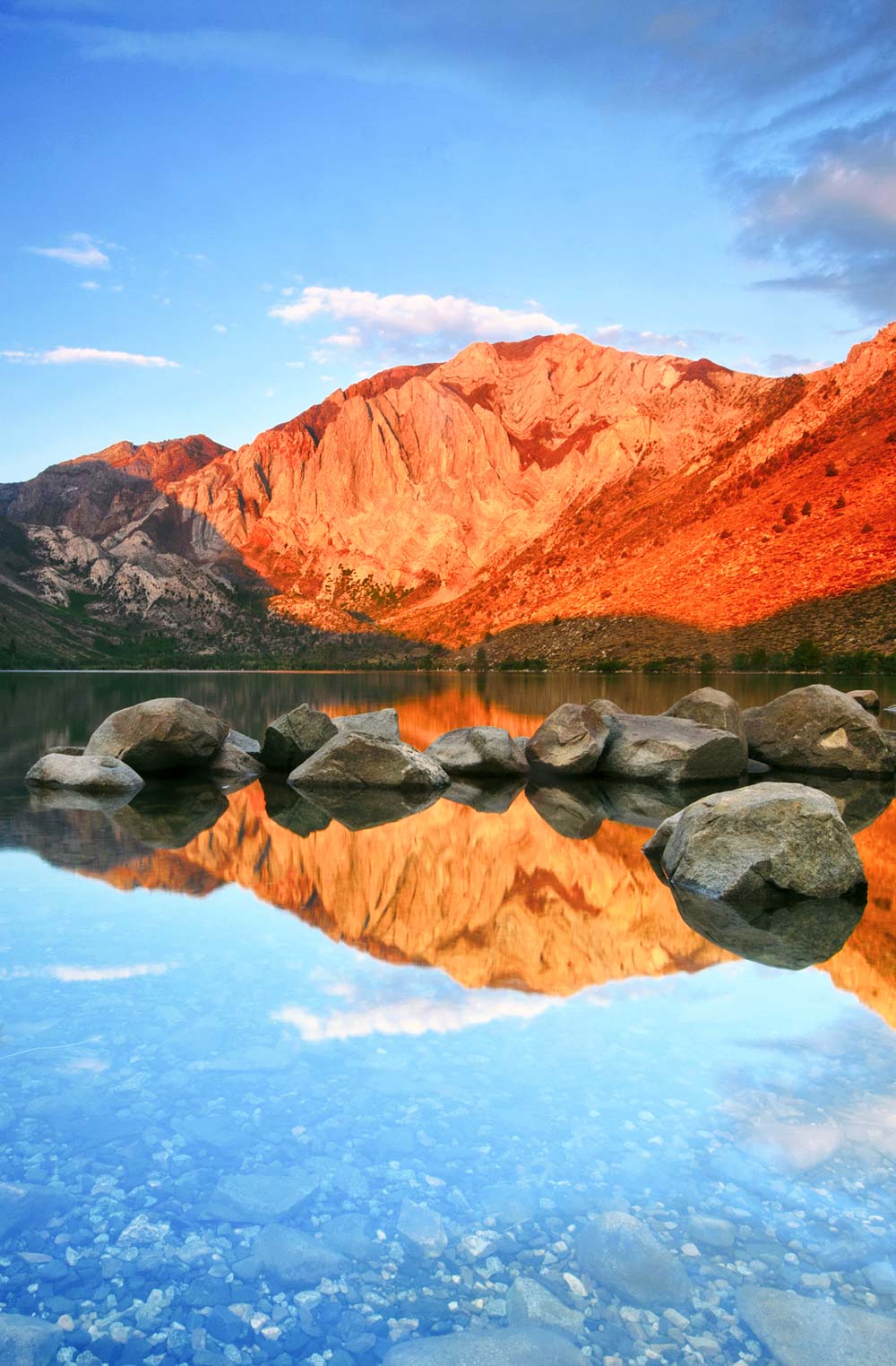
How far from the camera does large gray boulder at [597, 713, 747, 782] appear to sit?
21953mm

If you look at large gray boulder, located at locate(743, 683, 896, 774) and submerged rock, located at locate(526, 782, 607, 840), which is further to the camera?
large gray boulder, located at locate(743, 683, 896, 774)

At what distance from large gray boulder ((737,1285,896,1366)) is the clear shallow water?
0.06 feet

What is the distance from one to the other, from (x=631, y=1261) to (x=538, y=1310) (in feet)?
1.91

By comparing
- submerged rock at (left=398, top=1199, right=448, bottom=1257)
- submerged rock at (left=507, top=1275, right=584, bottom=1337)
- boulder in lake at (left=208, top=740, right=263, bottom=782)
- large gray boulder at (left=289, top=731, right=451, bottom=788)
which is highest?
submerged rock at (left=507, top=1275, right=584, bottom=1337)

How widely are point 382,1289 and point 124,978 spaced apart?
4.73 m

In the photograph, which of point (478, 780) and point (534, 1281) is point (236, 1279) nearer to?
point (534, 1281)

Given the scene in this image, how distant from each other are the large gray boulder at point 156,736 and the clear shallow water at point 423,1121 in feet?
33.9

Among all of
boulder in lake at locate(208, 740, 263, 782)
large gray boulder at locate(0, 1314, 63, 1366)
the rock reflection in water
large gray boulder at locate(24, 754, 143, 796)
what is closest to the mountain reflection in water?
the rock reflection in water

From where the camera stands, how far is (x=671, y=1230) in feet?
15.4

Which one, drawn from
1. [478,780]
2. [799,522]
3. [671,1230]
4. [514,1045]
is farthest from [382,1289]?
[799,522]

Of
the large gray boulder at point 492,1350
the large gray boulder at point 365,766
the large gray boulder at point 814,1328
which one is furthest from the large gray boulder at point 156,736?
the large gray boulder at point 814,1328

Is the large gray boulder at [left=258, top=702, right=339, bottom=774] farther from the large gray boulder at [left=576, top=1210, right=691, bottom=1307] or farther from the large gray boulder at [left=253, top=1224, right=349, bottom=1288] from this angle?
the large gray boulder at [left=576, top=1210, right=691, bottom=1307]

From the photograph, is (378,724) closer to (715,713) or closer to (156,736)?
(156,736)

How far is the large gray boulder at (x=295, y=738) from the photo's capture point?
2325 centimetres
